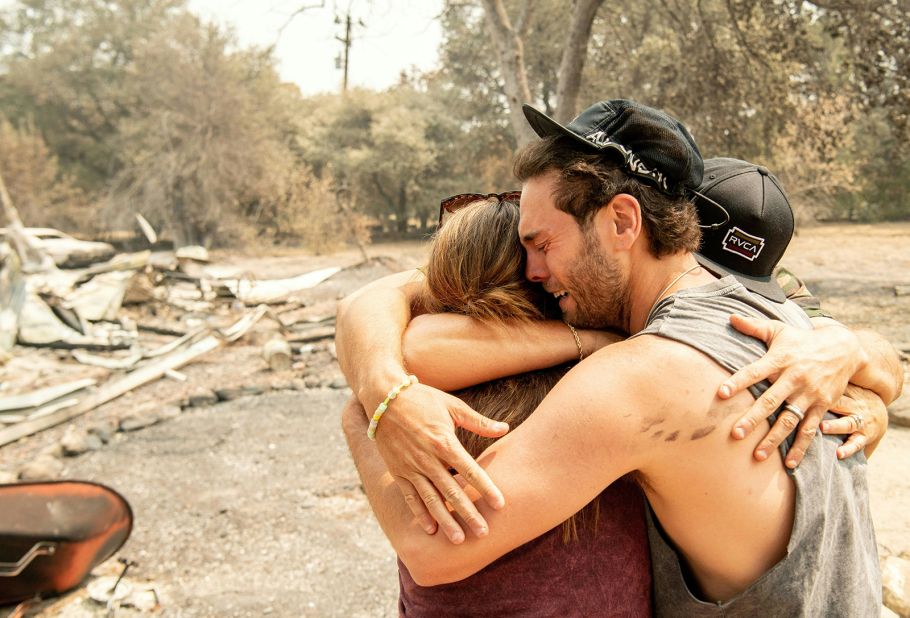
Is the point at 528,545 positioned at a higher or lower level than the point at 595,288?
lower

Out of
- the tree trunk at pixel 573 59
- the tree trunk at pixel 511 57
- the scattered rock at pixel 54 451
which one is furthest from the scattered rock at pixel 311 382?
the tree trunk at pixel 573 59

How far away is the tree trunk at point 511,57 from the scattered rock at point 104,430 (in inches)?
284

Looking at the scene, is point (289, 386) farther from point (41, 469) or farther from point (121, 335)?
point (121, 335)

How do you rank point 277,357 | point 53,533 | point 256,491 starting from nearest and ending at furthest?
1. point 53,533
2. point 256,491
3. point 277,357

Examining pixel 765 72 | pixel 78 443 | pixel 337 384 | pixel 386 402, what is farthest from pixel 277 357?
pixel 765 72

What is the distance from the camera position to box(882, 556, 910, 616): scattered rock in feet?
9.87

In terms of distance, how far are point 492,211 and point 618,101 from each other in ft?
1.63

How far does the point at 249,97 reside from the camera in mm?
30344

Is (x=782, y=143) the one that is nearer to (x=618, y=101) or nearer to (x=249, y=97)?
(x=618, y=101)

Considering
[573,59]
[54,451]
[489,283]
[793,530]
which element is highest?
[573,59]

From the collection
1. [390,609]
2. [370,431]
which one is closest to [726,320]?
[370,431]

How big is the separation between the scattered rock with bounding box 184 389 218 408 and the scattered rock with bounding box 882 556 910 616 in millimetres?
8336

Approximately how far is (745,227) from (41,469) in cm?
773

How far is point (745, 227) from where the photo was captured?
2.06 meters
